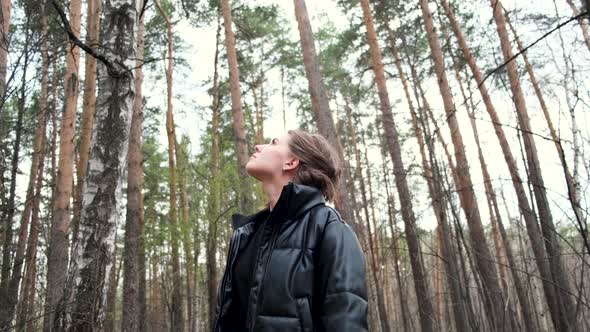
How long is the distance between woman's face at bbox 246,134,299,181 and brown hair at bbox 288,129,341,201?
29 millimetres

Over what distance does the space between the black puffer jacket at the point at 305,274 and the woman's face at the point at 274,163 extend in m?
0.30

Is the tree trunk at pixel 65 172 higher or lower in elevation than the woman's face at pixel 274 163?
higher

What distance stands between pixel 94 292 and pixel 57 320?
265mm

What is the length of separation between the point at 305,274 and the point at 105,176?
7.52ft

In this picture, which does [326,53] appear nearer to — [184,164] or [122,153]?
[184,164]

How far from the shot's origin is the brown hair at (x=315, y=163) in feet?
6.01

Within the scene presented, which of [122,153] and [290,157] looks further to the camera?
[122,153]

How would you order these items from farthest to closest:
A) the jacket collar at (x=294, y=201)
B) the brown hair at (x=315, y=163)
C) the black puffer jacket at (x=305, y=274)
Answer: the brown hair at (x=315, y=163), the jacket collar at (x=294, y=201), the black puffer jacket at (x=305, y=274)

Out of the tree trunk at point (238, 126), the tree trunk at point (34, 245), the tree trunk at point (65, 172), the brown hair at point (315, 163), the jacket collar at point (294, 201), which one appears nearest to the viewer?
the jacket collar at point (294, 201)

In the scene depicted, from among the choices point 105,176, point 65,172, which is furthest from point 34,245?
point 105,176

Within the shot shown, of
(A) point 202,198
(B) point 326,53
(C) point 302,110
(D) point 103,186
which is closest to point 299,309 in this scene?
(D) point 103,186

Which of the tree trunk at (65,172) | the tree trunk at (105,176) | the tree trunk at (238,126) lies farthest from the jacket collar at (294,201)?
the tree trunk at (65,172)

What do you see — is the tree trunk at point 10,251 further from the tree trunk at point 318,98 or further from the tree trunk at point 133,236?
the tree trunk at point 318,98

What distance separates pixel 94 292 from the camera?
280cm
